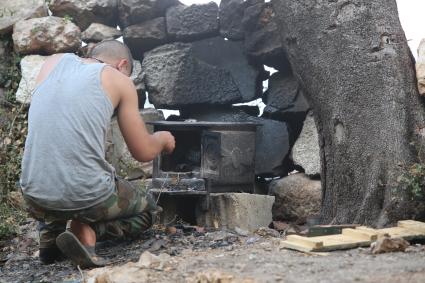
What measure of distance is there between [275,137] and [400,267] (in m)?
3.23

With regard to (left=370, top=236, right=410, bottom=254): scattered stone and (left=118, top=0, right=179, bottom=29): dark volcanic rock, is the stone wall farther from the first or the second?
(left=370, top=236, right=410, bottom=254): scattered stone

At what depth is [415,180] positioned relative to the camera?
387 cm

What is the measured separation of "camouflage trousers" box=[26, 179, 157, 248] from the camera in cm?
367

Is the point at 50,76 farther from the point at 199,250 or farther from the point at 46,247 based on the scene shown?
the point at 199,250

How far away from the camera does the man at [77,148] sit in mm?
3533

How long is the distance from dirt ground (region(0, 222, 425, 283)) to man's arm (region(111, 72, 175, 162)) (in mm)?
623

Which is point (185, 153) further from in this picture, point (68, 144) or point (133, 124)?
point (68, 144)

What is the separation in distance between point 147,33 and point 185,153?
145 centimetres

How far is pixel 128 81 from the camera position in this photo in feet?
12.2

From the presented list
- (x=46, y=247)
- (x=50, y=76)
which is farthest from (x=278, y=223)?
(x=50, y=76)

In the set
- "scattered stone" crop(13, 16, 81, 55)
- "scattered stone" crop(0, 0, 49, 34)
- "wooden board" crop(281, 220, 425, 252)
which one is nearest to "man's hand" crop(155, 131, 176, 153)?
"wooden board" crop(281, 220, 425, 252)

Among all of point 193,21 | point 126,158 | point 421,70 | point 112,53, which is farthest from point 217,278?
point 193,21

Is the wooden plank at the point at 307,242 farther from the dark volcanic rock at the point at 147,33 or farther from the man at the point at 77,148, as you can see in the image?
the dark volcanic rock at the point at 147,33

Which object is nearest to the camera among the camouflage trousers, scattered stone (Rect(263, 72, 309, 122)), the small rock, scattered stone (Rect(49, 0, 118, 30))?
the small rock
